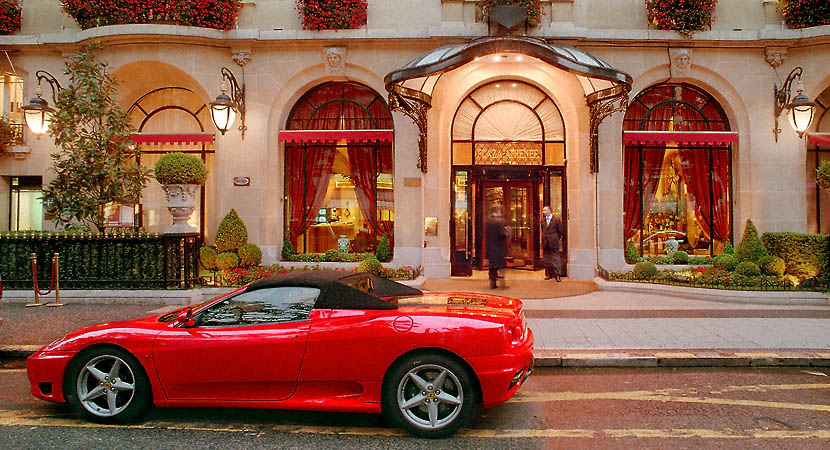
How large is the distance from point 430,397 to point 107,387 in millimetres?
2879

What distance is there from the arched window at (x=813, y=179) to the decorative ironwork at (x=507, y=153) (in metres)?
7.78

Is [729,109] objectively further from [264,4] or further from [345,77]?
[264,4]

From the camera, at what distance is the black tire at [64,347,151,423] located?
456cm

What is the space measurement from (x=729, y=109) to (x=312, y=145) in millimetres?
11777

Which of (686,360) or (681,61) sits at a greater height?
(681,61)

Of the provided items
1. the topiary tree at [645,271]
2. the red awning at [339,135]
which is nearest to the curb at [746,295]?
the topiary tree at [645,271]

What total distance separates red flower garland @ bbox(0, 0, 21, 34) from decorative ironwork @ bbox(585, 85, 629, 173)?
16301mm

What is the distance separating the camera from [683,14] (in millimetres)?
13719

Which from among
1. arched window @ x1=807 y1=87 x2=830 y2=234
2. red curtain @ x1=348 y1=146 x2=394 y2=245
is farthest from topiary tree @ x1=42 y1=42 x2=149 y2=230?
arched window @ x1=807 y1=87 x2=830 y2=234

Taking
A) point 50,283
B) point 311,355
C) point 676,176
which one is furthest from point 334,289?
point 676,176

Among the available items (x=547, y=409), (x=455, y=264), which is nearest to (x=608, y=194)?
(x=455, y=264)

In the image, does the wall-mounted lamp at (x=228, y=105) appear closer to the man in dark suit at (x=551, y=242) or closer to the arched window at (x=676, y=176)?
the man in dark suit at (x=551, y=242)

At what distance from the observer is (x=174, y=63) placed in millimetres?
14375

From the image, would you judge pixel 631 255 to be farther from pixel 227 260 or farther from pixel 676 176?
pixel 227 260
